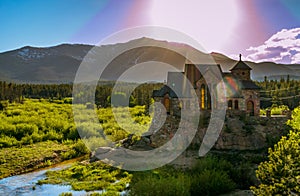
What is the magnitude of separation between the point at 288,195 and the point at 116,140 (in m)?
32.1

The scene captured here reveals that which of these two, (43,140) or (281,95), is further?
(281,95)

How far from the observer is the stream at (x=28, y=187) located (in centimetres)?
2553

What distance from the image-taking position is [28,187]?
89.0ft

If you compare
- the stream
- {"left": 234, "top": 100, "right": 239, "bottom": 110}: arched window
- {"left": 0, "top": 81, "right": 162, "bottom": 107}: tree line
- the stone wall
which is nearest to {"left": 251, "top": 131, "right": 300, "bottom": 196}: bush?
the stream

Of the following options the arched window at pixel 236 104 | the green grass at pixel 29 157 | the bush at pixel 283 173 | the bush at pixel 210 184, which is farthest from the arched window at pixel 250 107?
the bush at pixel 283 173

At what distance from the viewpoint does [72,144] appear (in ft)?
147

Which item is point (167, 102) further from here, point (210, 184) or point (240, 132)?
point (210, 184)

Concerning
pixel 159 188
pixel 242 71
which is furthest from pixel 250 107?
pixel 159 188

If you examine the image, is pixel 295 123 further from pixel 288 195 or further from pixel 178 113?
pixel 178 113

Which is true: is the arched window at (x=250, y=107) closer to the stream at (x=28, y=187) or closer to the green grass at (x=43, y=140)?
the green grass at (x=43, y=140)

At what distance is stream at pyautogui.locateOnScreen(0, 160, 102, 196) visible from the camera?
2553 centimetres

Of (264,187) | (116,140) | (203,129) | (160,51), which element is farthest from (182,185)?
(160,51)

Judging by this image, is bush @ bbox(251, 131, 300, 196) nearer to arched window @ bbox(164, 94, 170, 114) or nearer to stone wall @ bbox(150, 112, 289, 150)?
stone wall @ bbox(150, 112, 289, 150)

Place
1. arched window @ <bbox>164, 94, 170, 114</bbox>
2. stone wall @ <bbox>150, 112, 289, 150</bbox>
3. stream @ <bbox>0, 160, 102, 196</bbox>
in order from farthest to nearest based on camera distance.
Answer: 1. arched window @ <bbox>164, 94, 170, 114</bbox>
2. stone wall @ <bbox>150, 112, 289, 150</bbox>
3. stream @ <bbox>0, 160, 102, 196</bbox>
